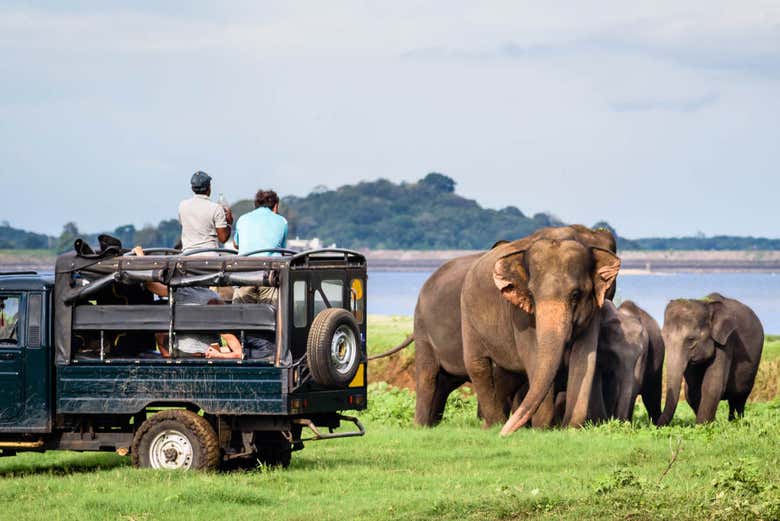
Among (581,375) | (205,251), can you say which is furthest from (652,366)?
(205,251)

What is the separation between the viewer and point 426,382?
26141 millimetres

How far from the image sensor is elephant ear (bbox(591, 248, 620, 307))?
2209 centimetres

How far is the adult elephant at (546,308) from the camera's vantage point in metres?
21.6

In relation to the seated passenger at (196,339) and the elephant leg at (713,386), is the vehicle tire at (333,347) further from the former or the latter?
the elephant leg at (713,386)

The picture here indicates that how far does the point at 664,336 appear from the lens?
27.7 meters

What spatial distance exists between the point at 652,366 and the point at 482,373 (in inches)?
243

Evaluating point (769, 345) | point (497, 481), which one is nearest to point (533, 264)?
point (497, 481)

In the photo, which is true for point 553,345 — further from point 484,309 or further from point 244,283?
point 244,283

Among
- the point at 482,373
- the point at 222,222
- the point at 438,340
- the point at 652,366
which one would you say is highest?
the point at 222,222

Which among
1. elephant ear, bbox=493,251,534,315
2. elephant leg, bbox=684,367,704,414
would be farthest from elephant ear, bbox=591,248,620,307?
elephant leg, bbox=684,367,704,414

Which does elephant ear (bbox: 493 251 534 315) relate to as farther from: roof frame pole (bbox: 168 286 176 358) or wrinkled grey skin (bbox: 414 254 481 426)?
roof frame pole (bbox: 168 286 176 358)

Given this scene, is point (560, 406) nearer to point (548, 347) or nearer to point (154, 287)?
point (548, 347)

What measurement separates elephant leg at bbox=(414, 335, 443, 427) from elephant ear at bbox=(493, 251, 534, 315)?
152 inches

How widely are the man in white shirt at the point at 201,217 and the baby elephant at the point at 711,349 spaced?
1095cm
